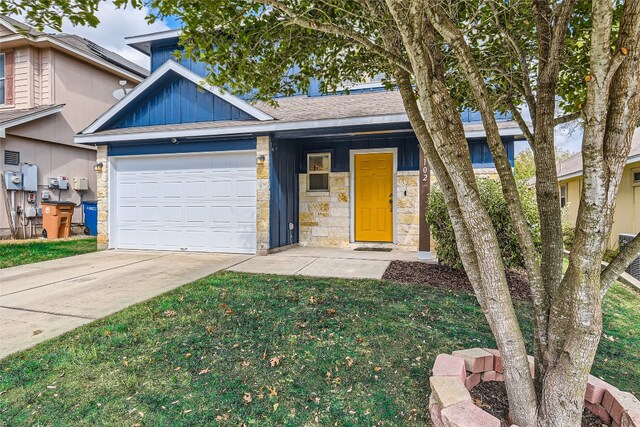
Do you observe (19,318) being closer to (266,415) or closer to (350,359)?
(266,415)

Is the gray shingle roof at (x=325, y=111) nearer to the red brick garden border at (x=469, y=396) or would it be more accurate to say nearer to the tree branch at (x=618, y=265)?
the red brick garden border at (x=469, y=396)

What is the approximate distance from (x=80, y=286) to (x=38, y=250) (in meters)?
4.35

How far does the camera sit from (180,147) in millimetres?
7855

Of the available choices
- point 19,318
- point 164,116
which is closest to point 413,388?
point 19,318

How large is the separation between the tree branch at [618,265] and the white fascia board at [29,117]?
1275cm

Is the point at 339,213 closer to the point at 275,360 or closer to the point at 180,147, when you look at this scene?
the point at 180,147

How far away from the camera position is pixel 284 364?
8.85ft

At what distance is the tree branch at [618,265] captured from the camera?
1674 millimetres

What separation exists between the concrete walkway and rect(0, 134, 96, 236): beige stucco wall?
27.5 ft

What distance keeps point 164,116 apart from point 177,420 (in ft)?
23.9

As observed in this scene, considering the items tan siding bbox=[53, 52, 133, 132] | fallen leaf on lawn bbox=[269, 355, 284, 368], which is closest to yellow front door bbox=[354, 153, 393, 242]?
fallen leaf on lawn bbox=[269, 355, 284, 368]

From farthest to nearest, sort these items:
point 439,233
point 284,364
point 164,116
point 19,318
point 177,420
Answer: point 164,116 < point 439,233 < point 19,318 < point 284,364 < point 177,420

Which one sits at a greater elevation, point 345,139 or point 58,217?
point 345,139

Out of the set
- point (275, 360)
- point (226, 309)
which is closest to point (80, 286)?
point (226, 309)
